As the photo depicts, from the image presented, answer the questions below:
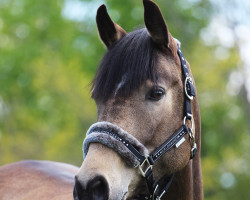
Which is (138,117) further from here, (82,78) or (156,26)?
(82,78)

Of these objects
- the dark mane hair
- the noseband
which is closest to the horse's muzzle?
the noseband

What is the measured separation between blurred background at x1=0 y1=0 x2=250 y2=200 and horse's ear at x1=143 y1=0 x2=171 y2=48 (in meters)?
12.6

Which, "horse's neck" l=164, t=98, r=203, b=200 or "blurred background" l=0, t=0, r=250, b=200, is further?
"blurred background" l=0, t=0, r=250, b=200

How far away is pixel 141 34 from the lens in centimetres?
389

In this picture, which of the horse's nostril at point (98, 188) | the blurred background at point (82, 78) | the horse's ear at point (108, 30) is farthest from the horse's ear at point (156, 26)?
the blurred background at point (82, 78)

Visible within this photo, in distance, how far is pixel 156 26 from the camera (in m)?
3.79

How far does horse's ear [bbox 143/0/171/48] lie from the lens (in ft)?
12.2

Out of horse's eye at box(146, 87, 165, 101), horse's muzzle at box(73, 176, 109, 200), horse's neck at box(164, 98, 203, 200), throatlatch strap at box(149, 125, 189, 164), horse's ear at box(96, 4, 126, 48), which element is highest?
horse's ear at box(96, 4, 126, 48)

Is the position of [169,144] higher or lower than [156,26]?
lower

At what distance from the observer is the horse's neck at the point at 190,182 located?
3.91 m

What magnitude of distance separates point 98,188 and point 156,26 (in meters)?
1.47

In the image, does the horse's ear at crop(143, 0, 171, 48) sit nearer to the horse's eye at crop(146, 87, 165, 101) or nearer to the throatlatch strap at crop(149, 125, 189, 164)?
the horse's eye at crop(146, 87, 165, 101)

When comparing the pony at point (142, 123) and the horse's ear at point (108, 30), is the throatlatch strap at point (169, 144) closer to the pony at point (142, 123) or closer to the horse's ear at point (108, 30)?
the pony at point (142, 123)

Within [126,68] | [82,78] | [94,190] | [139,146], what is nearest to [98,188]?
[94,190]
